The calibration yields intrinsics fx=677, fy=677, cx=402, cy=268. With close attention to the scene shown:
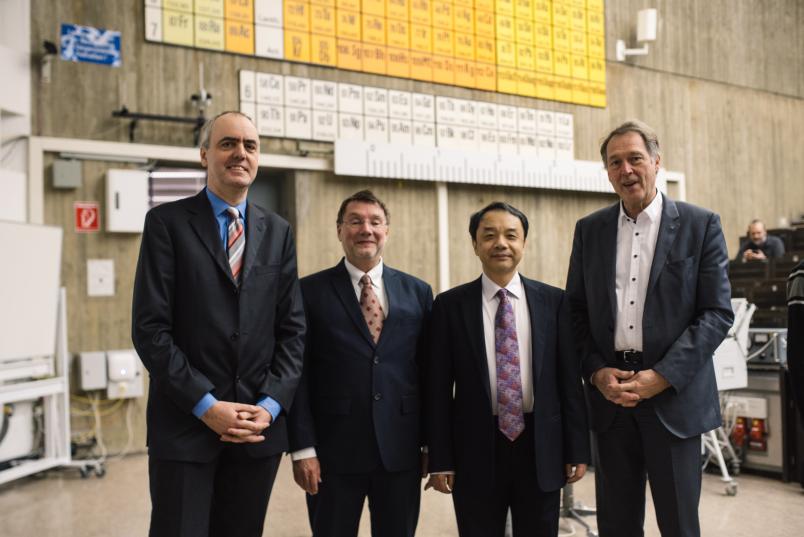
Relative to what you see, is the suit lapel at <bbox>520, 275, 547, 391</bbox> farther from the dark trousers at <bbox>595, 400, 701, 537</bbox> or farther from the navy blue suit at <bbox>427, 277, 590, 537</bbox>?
the dark trousers at <bbox>595, 400, 701, 537</bbox>

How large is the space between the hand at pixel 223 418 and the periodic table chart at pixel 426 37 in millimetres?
4399

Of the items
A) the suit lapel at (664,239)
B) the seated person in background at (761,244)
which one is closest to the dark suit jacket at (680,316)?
the suit lapel at (664,239)

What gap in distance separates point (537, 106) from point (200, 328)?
6.12m

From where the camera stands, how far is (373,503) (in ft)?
6.63

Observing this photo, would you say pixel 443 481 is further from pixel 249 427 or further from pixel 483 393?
pixel 249 427

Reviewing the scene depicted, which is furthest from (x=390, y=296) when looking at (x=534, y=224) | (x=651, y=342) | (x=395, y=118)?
(x=534, y=224)

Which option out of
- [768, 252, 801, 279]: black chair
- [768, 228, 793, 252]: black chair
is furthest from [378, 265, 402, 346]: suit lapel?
[768, 228, 793, 252]: black chair

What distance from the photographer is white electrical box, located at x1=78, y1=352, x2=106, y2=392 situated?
484 cm

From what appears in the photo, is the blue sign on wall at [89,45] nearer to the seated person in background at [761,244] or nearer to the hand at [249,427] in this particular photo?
the hand at [249,427]

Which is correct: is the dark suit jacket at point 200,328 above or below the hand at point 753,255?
below

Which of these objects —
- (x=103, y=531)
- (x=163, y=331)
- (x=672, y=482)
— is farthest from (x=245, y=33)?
(x=672, y=482)

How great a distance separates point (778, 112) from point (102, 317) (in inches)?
363

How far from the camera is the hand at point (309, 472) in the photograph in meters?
1.94

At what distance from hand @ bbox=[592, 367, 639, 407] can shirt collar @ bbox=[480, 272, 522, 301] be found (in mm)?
338
